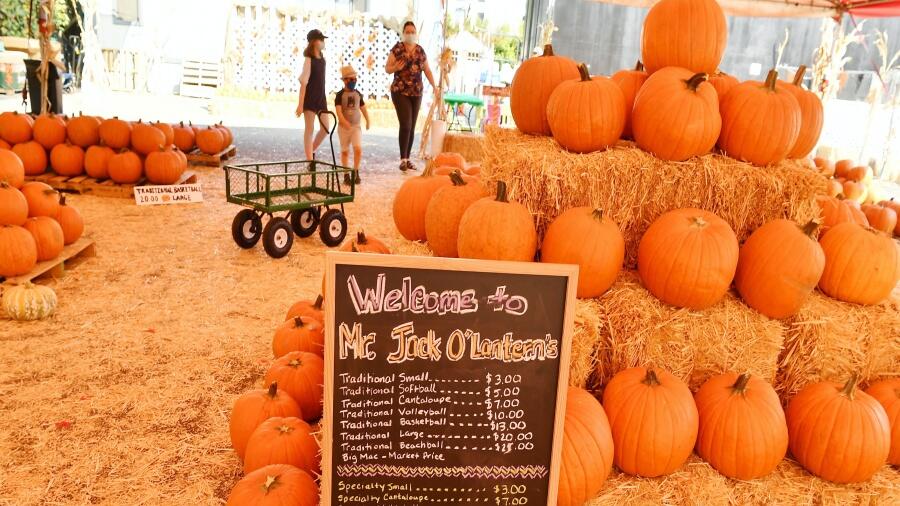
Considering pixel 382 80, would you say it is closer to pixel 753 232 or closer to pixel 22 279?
pixel 22 279

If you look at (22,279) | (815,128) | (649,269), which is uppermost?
(815,128)

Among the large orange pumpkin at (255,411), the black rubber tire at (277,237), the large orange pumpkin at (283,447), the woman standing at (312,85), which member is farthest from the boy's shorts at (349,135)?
the large orange pumpkin at (283,447)

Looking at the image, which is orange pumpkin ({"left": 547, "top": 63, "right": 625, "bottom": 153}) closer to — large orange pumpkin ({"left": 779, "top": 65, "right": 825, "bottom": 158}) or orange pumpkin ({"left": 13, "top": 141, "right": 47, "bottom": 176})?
large orange pumpkin ({"left": 779, "top": 65, "right": 825, "bottom": 158})

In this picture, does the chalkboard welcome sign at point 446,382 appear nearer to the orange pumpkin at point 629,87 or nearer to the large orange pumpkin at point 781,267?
the large orange pumpkin at point 781,267

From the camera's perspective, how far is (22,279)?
3.50 m

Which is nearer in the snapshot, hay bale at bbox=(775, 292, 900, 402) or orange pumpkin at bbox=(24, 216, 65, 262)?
hay bale at bbox=(775, 292, 900, 402)

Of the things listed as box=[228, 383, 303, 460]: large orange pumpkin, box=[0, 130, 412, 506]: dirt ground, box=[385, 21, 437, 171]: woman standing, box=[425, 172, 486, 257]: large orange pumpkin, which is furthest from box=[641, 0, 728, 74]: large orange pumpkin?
box=[385, 21, 437, 171]: woman standing

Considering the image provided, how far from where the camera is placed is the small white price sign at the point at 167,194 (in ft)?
19.1

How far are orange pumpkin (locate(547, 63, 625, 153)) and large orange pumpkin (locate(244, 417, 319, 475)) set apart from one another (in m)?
1.33

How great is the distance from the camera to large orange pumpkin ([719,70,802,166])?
2.15m

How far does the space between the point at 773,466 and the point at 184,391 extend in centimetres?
230

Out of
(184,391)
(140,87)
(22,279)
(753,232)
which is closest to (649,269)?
(753,232)

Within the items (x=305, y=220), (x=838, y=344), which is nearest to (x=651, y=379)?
(x=838, y=344)

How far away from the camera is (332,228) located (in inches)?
198
